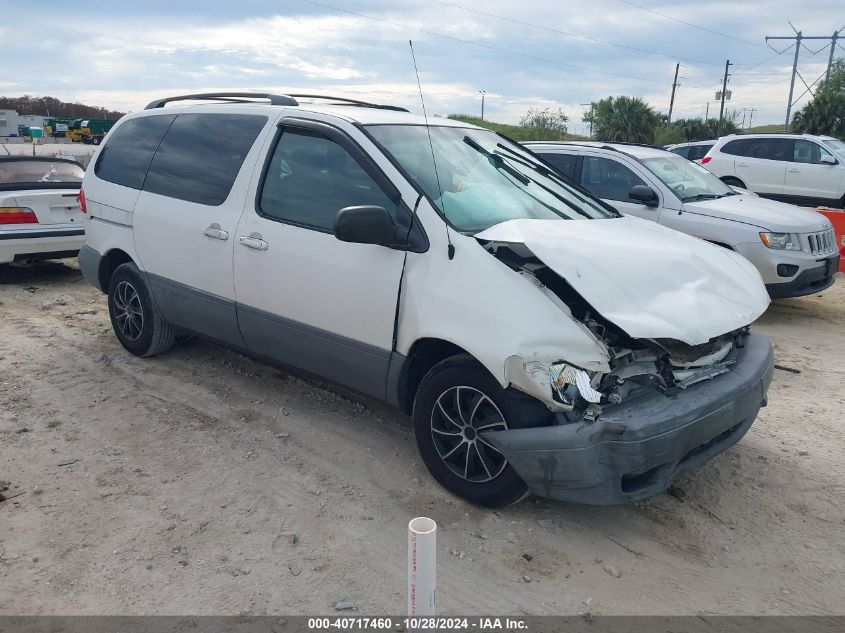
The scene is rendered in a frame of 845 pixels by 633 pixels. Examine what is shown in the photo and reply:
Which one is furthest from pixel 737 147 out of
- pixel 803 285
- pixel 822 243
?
pixel 803 285

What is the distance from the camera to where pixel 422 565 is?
215 cm

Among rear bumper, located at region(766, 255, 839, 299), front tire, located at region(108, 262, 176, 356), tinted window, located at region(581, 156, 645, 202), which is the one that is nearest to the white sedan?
front tire, located at region(108, 262, 176, 356)

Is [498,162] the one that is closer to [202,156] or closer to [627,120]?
[202,156]

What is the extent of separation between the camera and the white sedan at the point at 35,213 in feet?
26.0

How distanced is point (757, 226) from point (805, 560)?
4.81m

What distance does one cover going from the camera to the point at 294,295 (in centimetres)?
417

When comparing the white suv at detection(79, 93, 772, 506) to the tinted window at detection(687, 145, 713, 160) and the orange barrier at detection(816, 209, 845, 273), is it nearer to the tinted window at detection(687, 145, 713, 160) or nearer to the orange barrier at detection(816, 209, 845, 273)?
the orange barrier at detection(816, 209, 845, 273)

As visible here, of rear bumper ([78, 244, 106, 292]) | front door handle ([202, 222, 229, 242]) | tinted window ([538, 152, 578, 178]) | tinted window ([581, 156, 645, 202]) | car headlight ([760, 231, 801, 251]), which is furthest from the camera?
tinted window ([538, 152, 578, 178])

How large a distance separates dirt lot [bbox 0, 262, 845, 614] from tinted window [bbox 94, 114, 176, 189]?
159 centimetres

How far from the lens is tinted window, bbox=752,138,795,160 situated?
14211 mm

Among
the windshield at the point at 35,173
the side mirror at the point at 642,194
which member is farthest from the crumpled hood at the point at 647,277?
the windshield at the point at 35,173

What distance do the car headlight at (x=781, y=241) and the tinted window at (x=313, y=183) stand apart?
505 centimetres

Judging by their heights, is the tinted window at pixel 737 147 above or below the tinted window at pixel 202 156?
above

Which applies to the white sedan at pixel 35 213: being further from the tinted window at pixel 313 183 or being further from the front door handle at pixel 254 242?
the tinted window at pixel 313 183
